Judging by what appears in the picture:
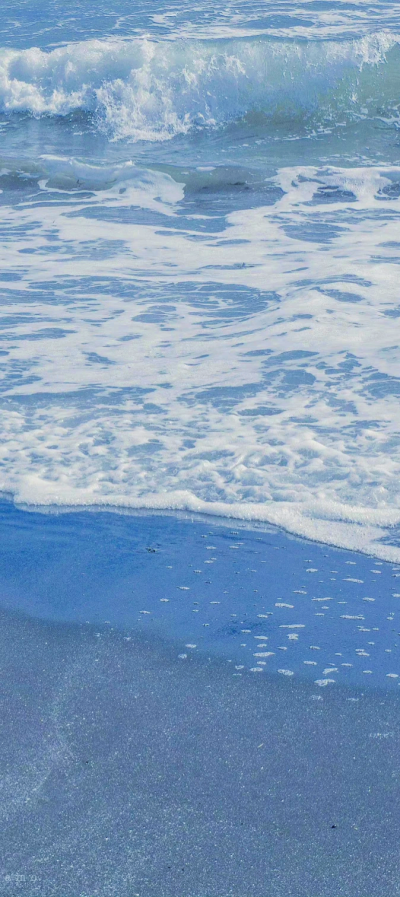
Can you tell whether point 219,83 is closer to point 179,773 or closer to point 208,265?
point 208,265

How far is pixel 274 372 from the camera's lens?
5078 mm

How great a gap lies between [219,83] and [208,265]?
263 inches

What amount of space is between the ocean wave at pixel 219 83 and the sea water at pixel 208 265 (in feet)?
0.11

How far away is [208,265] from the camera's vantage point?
6.99 meters

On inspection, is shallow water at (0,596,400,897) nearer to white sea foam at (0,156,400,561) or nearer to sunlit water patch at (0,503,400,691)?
sunlit water patch at (0,503,400,691)

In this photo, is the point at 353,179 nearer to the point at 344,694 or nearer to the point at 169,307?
the point at 169,307

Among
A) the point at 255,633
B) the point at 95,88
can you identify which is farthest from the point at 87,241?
the point at 95,88

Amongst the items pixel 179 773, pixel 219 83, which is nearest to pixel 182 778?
pixel 179 773

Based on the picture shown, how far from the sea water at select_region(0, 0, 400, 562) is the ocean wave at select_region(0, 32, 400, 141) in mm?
33

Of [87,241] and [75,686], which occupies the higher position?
[87,241]

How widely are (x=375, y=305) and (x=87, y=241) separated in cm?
298

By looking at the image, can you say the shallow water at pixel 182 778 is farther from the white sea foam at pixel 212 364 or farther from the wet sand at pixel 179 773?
the white sea foam at pixel 212 364

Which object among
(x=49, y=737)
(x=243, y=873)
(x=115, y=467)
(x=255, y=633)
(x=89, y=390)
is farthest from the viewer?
(x=89, y=390)

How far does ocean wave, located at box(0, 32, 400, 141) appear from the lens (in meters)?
12.2
